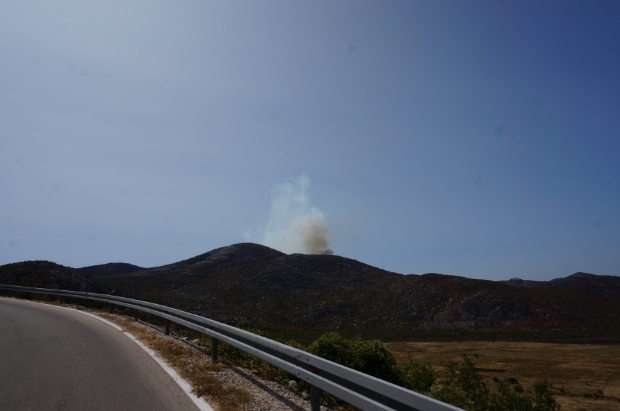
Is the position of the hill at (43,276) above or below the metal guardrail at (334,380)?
above

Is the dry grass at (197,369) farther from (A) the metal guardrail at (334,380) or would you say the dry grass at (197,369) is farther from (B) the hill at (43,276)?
(B) the hill at (43,276)

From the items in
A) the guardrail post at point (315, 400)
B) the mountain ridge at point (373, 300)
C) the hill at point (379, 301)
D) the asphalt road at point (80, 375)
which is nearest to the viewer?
the guardrail post at point (315, 400)

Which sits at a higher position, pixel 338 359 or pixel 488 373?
pixel 338 359

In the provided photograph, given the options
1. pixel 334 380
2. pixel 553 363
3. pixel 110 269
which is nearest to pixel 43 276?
pixel 334 380

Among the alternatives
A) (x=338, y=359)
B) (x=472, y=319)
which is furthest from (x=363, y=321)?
(x=338, y=359)

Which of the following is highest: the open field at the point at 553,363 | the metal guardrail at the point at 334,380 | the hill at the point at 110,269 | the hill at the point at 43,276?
the hill at the point at 110,269

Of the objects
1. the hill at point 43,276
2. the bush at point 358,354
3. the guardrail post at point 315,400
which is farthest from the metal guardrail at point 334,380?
the hill at point 43,276

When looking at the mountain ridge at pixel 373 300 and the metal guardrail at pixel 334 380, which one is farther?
the mountain ridge at pixel 373 300

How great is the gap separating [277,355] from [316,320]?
208 ft

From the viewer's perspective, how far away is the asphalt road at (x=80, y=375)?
5.14m

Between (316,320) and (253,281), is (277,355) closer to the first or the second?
(316,320)

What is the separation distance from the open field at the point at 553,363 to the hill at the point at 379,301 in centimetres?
870

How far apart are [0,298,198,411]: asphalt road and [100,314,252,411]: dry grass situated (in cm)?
30

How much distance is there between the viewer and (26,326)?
38.4 ft
